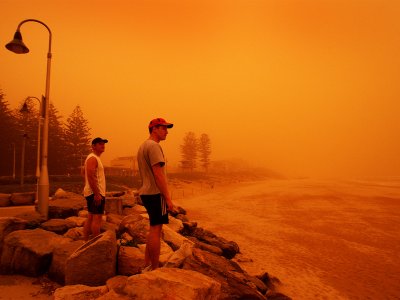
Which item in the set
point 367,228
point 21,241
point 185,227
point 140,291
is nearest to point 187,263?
point 140,291

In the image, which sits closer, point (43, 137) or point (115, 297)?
point (115, 297)

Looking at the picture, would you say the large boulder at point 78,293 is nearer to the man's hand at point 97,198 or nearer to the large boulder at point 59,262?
the large boulder at point 59,262

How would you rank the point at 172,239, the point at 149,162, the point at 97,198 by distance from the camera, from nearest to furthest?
1. the point at 149,162
2. the point at 97,198
3. the point at 172,239

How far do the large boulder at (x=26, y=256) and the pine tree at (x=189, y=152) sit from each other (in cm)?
7230

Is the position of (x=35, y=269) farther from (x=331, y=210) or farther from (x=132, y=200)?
(x=331, y=210)

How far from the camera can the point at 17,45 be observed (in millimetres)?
7609

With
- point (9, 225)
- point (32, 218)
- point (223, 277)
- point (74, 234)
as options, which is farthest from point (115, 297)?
point (32, 218)

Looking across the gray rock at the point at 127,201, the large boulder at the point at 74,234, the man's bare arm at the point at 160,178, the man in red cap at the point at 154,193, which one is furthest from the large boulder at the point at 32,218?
the gray rock at the point at 127,201

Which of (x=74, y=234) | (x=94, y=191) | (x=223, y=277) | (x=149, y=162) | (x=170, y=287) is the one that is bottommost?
(x=223, y=277)

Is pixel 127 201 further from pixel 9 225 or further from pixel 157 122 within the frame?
pixel 157 122

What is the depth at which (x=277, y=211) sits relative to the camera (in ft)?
70.3

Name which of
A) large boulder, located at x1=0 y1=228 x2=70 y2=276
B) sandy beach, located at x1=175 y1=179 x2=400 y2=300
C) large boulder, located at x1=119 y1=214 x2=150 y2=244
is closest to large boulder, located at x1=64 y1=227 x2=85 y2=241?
large boulder, located at x1=119 y1=214 x2=150 y2=244

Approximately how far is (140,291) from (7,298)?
9.12 ft

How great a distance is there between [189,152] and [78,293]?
74754mm
